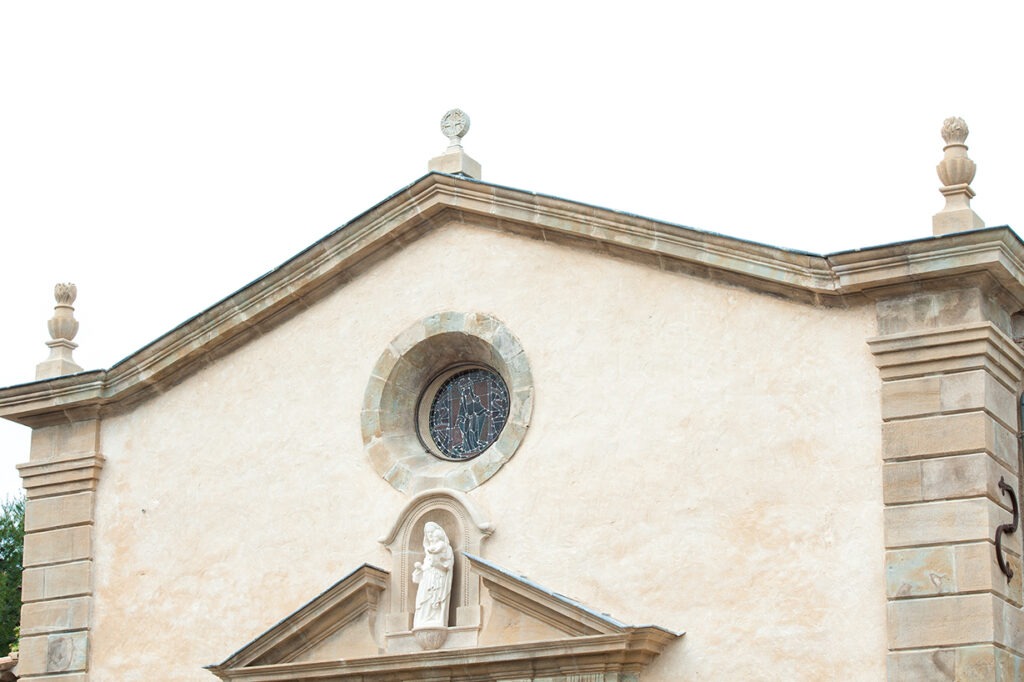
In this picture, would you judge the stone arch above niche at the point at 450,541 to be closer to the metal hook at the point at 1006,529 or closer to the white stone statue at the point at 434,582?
the white stone statue at the point at 434,582

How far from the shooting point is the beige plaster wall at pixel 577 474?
12.7 meters

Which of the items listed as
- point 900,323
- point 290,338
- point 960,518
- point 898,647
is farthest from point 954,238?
point 290,338

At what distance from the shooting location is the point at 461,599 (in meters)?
13.9

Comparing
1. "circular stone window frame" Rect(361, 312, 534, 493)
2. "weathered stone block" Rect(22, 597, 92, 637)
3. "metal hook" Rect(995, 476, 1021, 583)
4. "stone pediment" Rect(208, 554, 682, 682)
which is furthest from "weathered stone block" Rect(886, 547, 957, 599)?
"weathered stone block" Rect(22, 597, 92, 637)

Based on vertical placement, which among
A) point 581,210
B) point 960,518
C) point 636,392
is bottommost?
point 960,518

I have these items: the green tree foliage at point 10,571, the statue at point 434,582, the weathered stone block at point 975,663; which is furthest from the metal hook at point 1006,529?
the green tree foliage at point 10,571

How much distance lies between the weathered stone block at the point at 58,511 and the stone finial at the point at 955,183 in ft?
26.0

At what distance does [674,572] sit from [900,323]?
2.41 meters

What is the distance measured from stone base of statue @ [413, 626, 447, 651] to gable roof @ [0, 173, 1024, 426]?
3188 mm

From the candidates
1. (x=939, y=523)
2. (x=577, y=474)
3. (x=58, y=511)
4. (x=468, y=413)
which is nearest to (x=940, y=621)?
(x=939, y=523)

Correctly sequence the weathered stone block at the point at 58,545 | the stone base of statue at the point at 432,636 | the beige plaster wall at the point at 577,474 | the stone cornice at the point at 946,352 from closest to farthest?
the stone cornice at the point at 946,352 < the beige plaster wall at the point at 577,474 < the stone base of statue at the point at 432,636 < the weathered stone block at the point at 58,545

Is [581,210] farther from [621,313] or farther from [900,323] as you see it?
[900,323]

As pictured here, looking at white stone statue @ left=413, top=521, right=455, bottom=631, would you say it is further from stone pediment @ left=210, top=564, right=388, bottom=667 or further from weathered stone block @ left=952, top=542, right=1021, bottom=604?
weathered stone block @ left=952, top=542, right=1021, bottom=604

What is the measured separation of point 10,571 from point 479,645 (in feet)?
73.7
